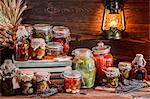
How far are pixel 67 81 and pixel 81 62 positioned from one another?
0.13 meters

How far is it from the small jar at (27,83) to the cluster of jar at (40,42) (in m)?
0.13

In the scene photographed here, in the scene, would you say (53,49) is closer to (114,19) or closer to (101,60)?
(101,60)

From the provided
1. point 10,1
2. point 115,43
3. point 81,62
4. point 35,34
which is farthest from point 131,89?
point 10,1

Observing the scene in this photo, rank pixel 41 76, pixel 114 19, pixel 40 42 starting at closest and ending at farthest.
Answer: pixel 41 76 → pixel 40 42 → pixel 114 19

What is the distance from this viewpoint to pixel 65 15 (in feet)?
6.71

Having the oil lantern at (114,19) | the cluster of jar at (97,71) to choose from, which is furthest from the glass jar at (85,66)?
the oil lantern at (114,19)

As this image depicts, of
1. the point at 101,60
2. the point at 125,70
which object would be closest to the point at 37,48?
the point at 101,60

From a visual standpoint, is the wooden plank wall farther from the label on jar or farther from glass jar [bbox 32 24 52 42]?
the label on jar

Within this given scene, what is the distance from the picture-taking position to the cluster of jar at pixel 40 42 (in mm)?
1674

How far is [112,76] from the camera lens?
166 cm

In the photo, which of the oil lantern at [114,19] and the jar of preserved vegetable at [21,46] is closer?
the jar of preserved vegetable at [21,46]

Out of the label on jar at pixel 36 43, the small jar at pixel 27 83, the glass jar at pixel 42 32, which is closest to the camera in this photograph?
the small jar at pixel 27 83

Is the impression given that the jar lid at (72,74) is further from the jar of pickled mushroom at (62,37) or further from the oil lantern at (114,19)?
the oil lantern at (114,19)

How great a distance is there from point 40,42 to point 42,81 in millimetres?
211
